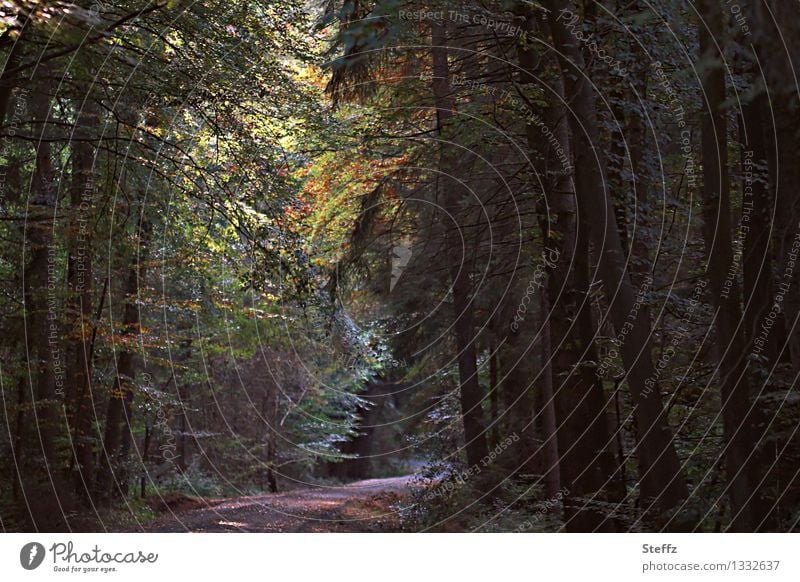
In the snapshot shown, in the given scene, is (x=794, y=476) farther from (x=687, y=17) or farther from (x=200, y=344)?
(x=200, y=344)

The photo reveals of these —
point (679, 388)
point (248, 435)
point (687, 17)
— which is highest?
point (687, 17)

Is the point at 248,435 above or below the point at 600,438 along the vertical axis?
below

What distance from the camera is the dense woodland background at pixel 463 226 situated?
9031 mm

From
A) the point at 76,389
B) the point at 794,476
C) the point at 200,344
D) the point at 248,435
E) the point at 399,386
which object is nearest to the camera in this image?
the point at 794,476

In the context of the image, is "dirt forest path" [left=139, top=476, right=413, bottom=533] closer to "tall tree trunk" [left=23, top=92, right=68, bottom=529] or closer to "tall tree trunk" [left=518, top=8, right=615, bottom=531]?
"tall tree trunk" [left=23, top=92, right=68, bottom=529]

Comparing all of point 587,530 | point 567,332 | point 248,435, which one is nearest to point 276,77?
point 567,332

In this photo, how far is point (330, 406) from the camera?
33.3 m

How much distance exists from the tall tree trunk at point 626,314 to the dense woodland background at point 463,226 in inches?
1.4

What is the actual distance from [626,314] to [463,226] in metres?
4.62

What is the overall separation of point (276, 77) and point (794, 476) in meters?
8.15

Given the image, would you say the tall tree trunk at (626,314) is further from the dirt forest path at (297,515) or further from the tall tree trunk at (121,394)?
the tall tree trunk at (121,394)
